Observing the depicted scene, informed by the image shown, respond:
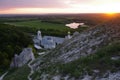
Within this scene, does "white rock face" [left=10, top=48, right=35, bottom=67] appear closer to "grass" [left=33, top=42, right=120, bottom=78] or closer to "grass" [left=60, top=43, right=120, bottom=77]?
"grass" [left=33, top=42, right=120, bottom=78]

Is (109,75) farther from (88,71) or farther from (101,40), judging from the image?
(101,40)

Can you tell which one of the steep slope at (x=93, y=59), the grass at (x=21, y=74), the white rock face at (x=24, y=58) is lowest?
the white rock face at (x=24, y=58)

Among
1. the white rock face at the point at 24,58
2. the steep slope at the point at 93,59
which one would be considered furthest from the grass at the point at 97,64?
the white rock face at the point at 24,58

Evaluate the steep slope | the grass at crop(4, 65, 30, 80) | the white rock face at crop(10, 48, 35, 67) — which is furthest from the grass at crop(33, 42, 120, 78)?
the white rock face at crop(10, 48, 35, 67)

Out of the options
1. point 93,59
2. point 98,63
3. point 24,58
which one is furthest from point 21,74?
point 24,58

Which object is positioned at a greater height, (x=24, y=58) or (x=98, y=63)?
(x=98, y=63)

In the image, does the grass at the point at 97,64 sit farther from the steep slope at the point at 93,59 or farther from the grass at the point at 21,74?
the grass at the point at 21,74

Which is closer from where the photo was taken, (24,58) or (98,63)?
(98,63)

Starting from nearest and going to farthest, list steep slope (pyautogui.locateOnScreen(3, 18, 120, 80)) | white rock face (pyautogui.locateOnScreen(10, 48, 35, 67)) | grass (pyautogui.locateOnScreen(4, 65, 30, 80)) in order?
steep slope (pyautogui.locateOnScreen(3, 18, 120, 80)) < grass (pyautogui.locateOnScreen(4, 65, 30, 80)) < white rock face (pyautogui.locateOnScreen(10, 48, 35, 67))

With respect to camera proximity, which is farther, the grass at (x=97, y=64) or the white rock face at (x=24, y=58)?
the white rock face at (x=24, y=58)

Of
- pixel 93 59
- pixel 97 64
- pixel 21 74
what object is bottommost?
pixel 21 74

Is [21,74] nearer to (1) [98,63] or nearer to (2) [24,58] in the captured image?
(1) [98,63]

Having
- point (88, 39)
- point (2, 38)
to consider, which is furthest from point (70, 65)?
point (2, 38)
